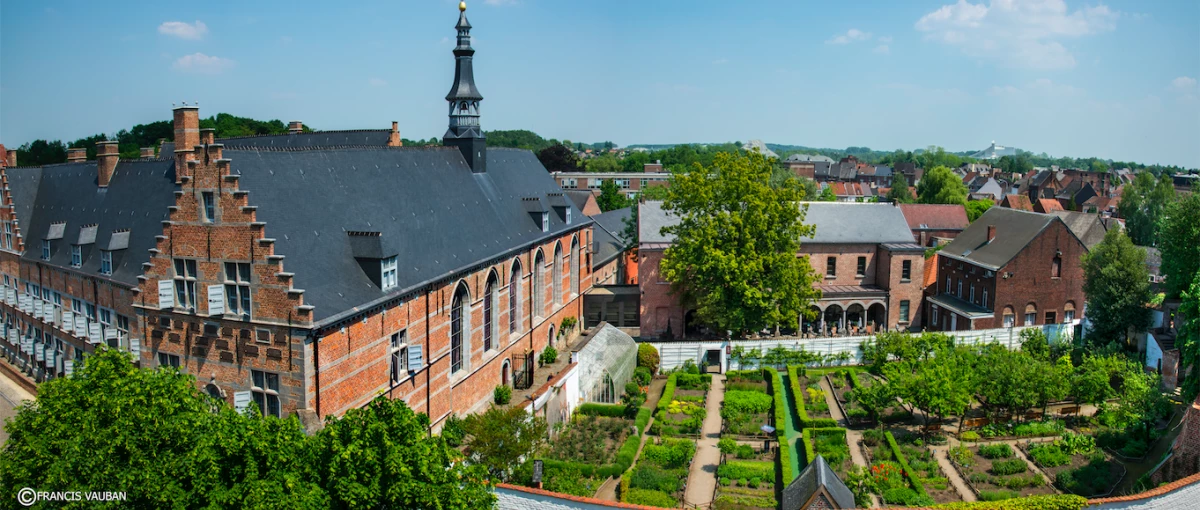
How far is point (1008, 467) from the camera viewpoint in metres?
28.3

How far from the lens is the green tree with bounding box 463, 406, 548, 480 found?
25500 millimetres

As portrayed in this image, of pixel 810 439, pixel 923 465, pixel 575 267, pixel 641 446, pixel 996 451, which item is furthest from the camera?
pixel 575 267

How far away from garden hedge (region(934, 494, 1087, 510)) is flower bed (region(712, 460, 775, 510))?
557 cm

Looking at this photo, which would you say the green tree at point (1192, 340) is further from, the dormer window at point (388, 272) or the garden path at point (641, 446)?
the dormer window at point (388, 272)

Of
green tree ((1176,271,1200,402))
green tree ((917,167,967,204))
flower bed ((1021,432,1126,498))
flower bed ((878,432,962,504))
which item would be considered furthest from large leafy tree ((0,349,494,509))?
green tree ((917,167,967,204))

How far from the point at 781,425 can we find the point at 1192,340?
14.6 metres

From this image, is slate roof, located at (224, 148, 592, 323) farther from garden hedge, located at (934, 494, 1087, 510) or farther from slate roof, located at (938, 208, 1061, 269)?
slate roof, located at (938, 208, 1061, 269)

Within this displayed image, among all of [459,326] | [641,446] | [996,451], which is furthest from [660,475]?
[996,451]

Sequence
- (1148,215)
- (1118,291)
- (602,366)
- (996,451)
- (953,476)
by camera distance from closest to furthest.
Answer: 1. (953,476)
2. (996,451)
3. (602,366)
4. (1118,291)
5. (1148,215)

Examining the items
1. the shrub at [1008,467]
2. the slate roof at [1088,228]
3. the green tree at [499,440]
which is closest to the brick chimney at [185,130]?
the green tree at [499,440]

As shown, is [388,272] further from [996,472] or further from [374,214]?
[996,472]

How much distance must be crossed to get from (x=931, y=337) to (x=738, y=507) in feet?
66.9

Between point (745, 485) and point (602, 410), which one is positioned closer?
point (745, 485)

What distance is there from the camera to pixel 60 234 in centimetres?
3703
